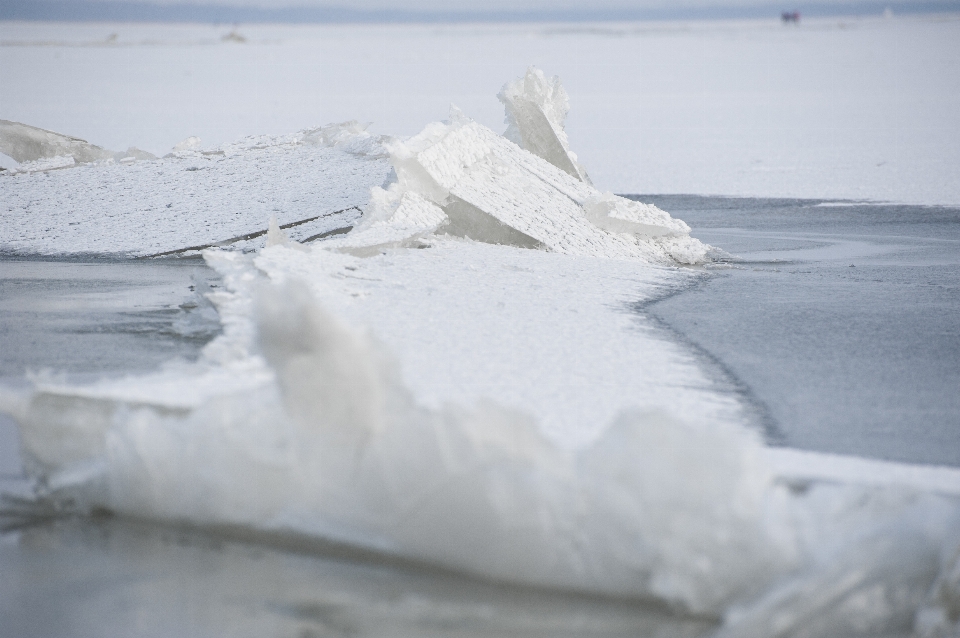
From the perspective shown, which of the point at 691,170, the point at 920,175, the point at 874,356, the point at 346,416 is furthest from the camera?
the point at 691,170

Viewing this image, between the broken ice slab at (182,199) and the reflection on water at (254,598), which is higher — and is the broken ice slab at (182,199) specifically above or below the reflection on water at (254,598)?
above

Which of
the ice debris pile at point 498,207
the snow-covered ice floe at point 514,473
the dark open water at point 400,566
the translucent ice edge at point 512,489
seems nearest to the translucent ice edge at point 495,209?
the ice debris pile at point 498,207

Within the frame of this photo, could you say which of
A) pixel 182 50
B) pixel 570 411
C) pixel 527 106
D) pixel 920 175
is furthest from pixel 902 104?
pixel 182 50

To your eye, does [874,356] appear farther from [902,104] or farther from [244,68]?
[244,68]

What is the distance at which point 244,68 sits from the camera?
2777cm

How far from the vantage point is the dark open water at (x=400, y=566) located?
1.87m

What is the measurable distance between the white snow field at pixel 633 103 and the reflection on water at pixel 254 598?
22.4ft

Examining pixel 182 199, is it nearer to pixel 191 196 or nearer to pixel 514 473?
pixel 191 196

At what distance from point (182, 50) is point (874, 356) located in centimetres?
3725

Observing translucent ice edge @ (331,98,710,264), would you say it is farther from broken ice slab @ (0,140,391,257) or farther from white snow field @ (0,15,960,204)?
white snow field @ (0,15,960,204)

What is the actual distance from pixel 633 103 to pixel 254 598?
666 inches

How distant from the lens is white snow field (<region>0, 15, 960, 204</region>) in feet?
32.7

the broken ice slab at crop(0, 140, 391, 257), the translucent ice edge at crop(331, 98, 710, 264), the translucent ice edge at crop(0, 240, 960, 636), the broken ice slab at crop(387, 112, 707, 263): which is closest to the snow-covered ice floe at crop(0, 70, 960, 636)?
the translucent ice edge at crop(0, 240, 960, 636)

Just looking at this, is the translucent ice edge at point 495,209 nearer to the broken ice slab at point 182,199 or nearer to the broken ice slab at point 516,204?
the broken ice slab at point 516,204
